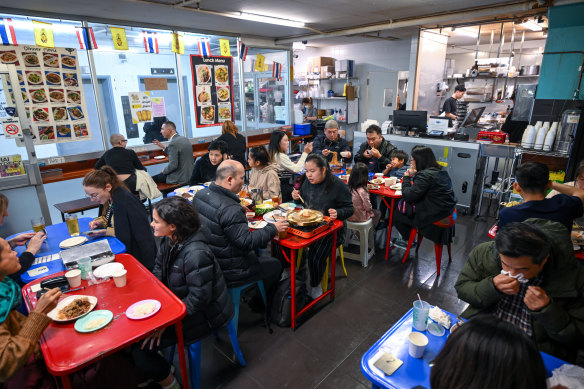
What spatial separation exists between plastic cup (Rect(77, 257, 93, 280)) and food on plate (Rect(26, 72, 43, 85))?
417 cm

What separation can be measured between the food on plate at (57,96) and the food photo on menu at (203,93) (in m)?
2.53

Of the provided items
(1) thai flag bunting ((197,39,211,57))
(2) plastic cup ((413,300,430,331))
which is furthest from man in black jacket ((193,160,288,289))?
(1) thai flag bunting ((197,39,211,57))

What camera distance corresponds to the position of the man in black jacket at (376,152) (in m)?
5.51

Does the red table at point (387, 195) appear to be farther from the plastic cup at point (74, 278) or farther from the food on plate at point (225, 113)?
the food on plate at point (225, 113)

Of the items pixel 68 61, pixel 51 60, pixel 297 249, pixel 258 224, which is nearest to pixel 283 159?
pixel 258 224

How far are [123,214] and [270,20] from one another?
4897mm

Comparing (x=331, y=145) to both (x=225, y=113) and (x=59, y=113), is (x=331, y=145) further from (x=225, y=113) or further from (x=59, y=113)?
(x=59, y=113)

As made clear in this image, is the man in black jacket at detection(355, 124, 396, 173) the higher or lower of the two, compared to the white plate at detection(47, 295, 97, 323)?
higher

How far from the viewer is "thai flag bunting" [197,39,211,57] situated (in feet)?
22.5

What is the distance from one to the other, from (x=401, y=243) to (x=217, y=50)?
19.9 ft

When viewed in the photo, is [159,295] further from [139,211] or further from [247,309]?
[247,309]

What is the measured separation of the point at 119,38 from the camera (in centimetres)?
564

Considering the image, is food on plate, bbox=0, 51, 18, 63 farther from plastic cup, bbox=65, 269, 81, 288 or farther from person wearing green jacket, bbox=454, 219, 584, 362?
person wearing green jacket, bbox=454, 219, 584, 362

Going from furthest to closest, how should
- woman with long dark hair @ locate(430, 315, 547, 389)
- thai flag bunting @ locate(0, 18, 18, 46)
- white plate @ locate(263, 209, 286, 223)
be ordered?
thai flag bunting @ locate(0, 18, 18, 46), white plate @ locate(263, 209, 286, 223), woman with long dark hair @ locate(430, 315, 547, 389)
